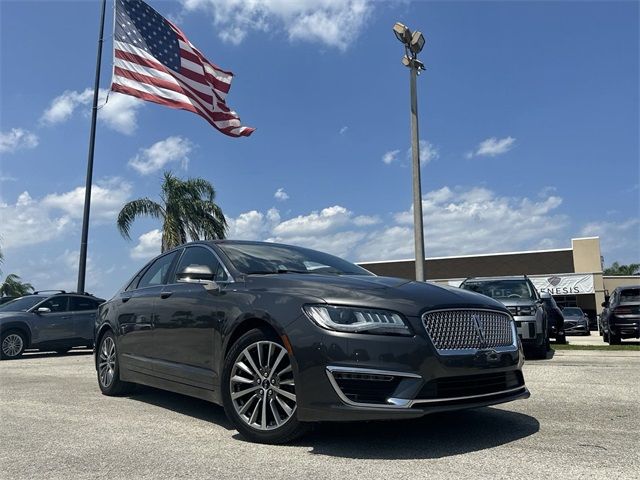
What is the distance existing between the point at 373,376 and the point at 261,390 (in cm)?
91

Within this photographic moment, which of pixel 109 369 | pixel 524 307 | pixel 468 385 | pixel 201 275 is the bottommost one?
pixel 109 369

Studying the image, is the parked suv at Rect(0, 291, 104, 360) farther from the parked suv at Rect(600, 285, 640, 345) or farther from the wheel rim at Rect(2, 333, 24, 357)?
the parked suv at Rect(600, 285, 640, 345)

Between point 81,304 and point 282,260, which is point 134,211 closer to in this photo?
point 81,304

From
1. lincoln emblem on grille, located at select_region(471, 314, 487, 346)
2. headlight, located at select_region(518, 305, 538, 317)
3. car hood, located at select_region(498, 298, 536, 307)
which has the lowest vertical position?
lincoln emblem on grille, located at select_region(471, 314, 487, 346)

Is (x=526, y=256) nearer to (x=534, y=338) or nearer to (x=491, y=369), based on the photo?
(x=534, y=338)

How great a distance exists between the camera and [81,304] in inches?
570

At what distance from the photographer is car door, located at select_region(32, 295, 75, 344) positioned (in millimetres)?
13445

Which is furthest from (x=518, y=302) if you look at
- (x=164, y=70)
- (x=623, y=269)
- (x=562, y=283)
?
(x=623, y=269)

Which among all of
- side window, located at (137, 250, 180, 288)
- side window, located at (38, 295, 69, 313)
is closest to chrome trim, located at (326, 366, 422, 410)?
side window, located at (137, 250, 180, 288)

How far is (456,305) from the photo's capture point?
413cm

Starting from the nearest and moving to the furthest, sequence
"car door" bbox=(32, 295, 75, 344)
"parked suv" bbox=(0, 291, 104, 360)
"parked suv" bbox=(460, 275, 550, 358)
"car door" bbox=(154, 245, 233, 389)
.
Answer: "car door" bbox=(154, 245, 233, 389) < "parked suv" bbox=(460, 275, 550, 358) < "parked suv" bbox=(0, 291, 104, 360) < "car door" bbox=(32, 295, 75, 344)

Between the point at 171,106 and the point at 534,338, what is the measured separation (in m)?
11.5

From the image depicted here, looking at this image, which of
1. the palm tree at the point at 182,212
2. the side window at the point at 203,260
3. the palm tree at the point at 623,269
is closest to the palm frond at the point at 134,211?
the palm tree at the point at 182,212

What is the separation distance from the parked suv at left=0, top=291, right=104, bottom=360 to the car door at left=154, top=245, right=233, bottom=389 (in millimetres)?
9125
